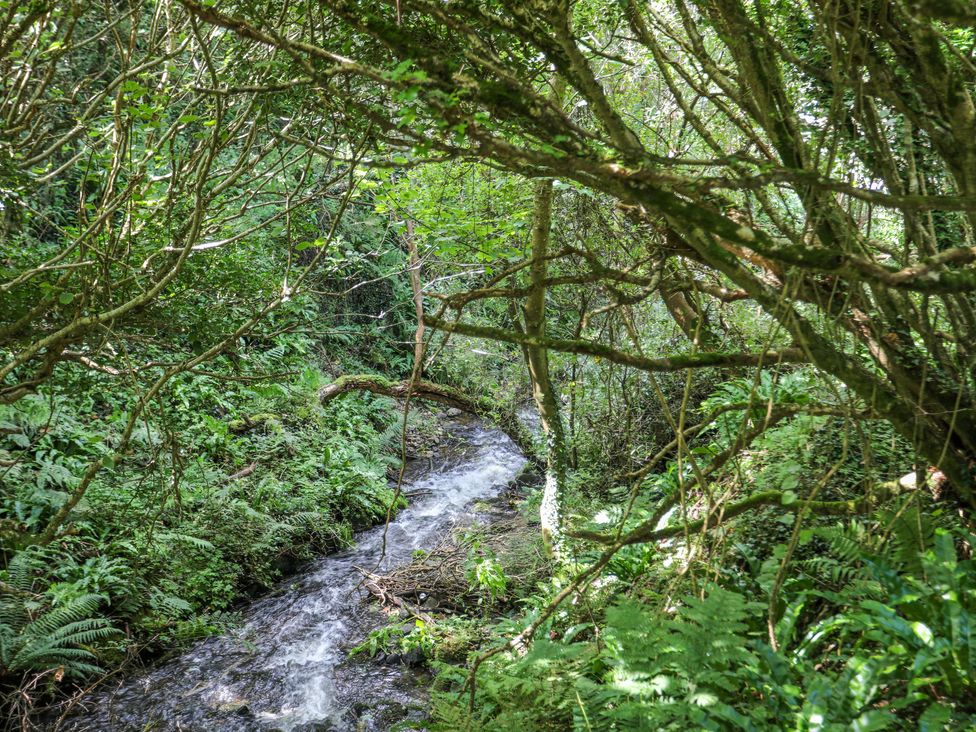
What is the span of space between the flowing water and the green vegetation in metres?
0.32

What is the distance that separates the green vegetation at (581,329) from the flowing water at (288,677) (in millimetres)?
315

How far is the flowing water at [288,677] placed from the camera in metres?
5.30

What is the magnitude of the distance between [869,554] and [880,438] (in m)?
1.95

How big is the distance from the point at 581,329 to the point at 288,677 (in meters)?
4.23

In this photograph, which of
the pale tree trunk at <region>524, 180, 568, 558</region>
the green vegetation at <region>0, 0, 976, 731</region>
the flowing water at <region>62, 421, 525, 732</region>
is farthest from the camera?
the pale tree trunk at <region>524, 180, 568, 558</region>

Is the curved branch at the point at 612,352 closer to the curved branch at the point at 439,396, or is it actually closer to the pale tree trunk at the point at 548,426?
the pale tree trunk at the point at 548,426

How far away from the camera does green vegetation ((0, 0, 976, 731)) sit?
2559 millimetres

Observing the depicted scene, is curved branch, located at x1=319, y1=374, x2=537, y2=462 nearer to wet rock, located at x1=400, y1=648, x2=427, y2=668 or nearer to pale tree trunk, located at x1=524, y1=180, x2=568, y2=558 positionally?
pale tree trunk, located at x1=524, y1=180, x2=568, y2=558

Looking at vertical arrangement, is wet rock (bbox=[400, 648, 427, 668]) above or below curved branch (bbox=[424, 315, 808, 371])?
below

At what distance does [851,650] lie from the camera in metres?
3.01

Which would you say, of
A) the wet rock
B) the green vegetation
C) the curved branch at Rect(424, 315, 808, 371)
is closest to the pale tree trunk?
the green vegetation

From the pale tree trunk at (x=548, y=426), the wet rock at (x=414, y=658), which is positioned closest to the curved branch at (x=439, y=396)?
the pale tree trunk at (x=548, y=426)

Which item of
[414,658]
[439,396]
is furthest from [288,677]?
[439,396]

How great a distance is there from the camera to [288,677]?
19.6 ft
